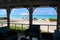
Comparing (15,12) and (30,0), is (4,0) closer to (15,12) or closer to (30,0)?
(30,0)

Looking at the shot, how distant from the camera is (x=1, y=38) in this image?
746 cm

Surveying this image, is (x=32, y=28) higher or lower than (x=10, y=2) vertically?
lower

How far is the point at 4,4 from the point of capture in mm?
10328

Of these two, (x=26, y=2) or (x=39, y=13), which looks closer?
(x=26, y=2)

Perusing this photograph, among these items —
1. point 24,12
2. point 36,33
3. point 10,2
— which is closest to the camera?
point 36,33

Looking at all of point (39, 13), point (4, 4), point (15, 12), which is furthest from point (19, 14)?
point (4, 4)

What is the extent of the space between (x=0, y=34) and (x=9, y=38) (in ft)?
1.87

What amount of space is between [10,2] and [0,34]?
131 inches

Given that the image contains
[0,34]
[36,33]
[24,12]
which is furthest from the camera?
[24,12]

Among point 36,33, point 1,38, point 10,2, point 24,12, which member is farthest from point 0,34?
point 24,12

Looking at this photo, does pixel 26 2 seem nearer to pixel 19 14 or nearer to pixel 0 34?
pixel 0 34

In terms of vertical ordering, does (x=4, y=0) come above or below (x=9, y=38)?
above

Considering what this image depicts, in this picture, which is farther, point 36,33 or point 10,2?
point 10,2

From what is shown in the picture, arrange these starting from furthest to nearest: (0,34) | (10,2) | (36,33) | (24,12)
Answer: (24,12) < (10,2) < (36,33) < (0,34)
